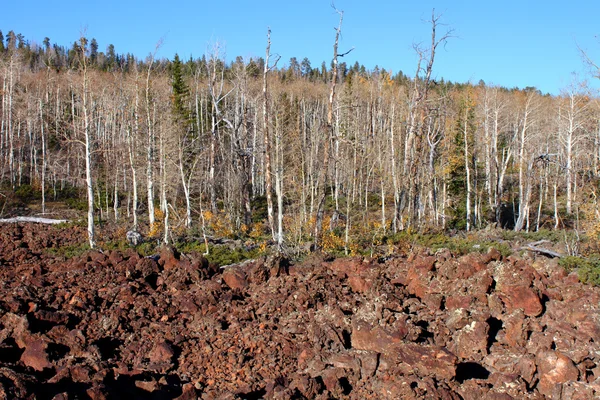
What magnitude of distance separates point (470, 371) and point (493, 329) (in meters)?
1.13

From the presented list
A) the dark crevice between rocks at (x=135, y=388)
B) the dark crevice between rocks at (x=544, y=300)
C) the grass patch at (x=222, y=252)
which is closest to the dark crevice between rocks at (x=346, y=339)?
the dark crevice between rocks at (x=135, y=388)

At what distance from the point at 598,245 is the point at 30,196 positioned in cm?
3404

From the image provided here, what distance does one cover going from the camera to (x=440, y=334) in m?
7.34

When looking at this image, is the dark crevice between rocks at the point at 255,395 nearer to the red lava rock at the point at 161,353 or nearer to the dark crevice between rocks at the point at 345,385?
the dark crevice between rocks at the point at 345,385

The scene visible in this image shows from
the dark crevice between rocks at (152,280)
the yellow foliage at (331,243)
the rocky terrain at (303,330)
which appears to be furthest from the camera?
the yellow foliage at (331,243)

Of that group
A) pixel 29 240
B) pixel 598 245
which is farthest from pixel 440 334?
pixel 29 240

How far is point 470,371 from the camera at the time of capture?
6.66 metres

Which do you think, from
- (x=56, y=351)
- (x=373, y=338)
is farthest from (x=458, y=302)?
(x=56, y=351)

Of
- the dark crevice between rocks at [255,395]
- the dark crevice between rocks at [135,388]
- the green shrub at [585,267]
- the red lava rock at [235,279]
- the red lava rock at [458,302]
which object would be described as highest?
the green shrub at [585,267]

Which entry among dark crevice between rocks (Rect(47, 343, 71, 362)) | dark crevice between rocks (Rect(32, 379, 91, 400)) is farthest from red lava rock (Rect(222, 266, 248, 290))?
dark crevice between rocks (Rect(32, 379, 91, 400))

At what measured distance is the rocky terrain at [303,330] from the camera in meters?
5.97

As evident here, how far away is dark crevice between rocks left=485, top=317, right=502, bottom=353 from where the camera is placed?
721 cm

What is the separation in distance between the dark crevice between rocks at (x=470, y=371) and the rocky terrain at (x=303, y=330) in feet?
0.10

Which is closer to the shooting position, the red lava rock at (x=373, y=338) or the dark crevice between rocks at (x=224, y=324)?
the red lava rock at (x=373, y=338)
